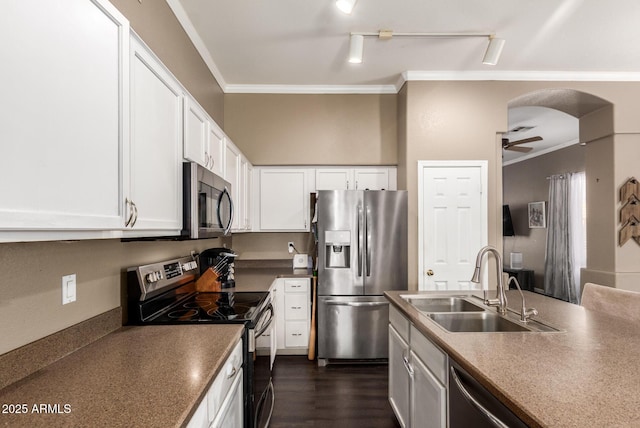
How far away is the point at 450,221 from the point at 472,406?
245cm

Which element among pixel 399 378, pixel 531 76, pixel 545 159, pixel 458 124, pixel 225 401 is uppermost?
pixel 531 76

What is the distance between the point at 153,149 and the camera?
137 cm

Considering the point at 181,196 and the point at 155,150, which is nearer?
the point at 155,150

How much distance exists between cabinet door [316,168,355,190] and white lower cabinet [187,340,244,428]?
2.47 metres

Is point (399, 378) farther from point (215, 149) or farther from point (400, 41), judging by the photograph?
point (400, 41)

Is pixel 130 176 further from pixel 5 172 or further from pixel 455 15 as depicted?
pixel 455 15

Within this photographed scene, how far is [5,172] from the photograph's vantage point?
71 centimetres

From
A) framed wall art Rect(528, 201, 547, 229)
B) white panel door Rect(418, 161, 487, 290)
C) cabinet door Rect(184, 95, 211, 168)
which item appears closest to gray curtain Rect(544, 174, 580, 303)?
framed wall art Rect(528, 201, 547, 229)

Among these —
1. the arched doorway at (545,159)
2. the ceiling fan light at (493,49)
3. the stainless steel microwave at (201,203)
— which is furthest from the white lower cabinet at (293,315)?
the arched doorway at (545,159)

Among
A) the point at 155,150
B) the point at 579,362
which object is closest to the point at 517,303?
the point at 579,362

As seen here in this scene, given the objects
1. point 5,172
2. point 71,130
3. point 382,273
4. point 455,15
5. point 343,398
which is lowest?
point 343,398

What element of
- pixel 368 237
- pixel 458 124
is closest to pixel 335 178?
pixel 368 237

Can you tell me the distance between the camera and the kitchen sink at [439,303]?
2.09 meters

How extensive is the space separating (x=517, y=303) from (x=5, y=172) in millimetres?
2366
